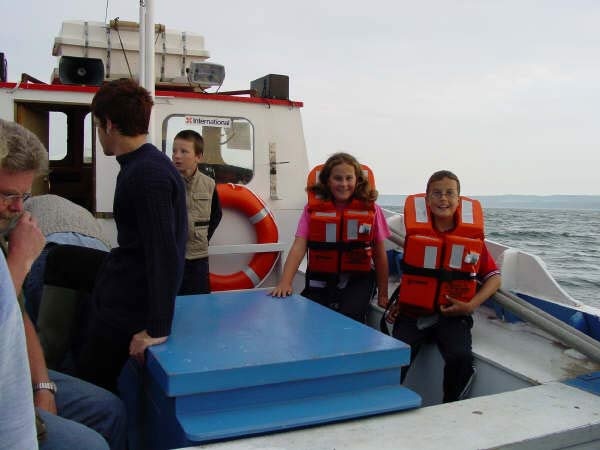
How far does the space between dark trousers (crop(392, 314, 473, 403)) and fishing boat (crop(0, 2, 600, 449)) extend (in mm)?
87

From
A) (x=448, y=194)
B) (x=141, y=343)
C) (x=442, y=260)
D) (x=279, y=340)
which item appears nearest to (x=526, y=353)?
(x=442, y=260)

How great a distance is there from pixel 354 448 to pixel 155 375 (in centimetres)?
68

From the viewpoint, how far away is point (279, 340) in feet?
6.54

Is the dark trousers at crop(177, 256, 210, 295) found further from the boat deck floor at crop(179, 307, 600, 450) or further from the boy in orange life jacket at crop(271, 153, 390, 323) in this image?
the boat deck floor at crop(179, 307, 600, 450)

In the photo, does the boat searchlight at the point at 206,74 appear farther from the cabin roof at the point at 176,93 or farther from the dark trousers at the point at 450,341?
the dark trousers at the point at 450,341

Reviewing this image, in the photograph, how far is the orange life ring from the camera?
4.38 metres

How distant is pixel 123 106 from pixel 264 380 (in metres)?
1.01

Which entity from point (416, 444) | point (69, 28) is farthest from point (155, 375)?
point (69, 28)

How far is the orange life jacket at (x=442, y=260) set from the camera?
112 inches

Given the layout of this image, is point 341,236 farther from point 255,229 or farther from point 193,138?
point 255,229

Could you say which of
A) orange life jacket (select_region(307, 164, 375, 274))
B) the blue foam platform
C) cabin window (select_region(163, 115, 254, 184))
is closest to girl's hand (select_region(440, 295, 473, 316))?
orange life jacket (select_region(307, 164, 375, 274))

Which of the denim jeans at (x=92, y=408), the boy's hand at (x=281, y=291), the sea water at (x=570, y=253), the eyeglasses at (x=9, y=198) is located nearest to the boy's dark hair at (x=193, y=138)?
the boy's hand at (x=281, y=291)

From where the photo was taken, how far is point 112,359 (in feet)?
6.92

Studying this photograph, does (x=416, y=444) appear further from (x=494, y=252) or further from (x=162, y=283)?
(x=494, y=252)
